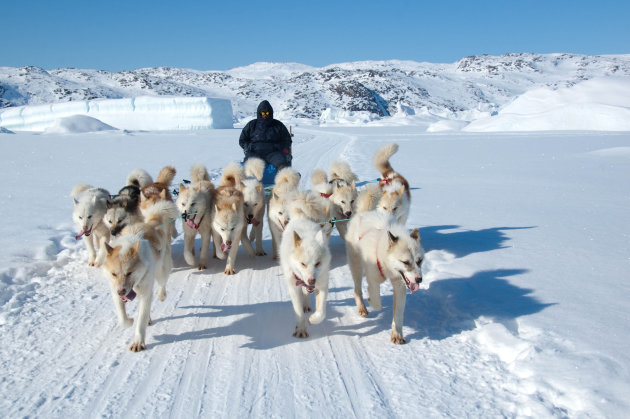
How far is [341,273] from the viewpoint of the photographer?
473 centimetres

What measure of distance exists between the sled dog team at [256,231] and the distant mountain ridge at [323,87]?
165ft

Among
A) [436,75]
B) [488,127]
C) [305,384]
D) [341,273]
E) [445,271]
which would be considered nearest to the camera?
[305,384]

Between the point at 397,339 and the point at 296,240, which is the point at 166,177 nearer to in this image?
the point at 296,240

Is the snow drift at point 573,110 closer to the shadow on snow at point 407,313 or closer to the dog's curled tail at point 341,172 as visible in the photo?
the dog's curled tail at point 341,172

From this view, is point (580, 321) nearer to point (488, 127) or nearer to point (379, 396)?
point (379, 396)

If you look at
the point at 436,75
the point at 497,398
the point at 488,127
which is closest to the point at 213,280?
the point at 497,398

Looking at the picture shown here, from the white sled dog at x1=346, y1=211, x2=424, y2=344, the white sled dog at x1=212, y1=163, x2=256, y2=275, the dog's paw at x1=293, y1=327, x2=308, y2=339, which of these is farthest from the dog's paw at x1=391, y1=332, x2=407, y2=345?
the white sled dog at x1=212, y1=163, x2=256, y2=275

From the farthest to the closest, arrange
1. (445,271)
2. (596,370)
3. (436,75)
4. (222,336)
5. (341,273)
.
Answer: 1. (436,75)
2. (341,273)
3. (445,271)
4. (222,336)
5. (596,370)

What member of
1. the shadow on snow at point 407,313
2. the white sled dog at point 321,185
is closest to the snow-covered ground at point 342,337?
the shadow on snow at point 407,313

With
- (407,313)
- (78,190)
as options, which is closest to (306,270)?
(407,313)

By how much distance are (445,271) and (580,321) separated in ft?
4.79

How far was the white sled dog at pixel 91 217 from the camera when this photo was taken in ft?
14.8

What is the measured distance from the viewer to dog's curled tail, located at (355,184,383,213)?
4.73 meters

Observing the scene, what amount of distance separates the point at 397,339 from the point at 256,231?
8.71ft
